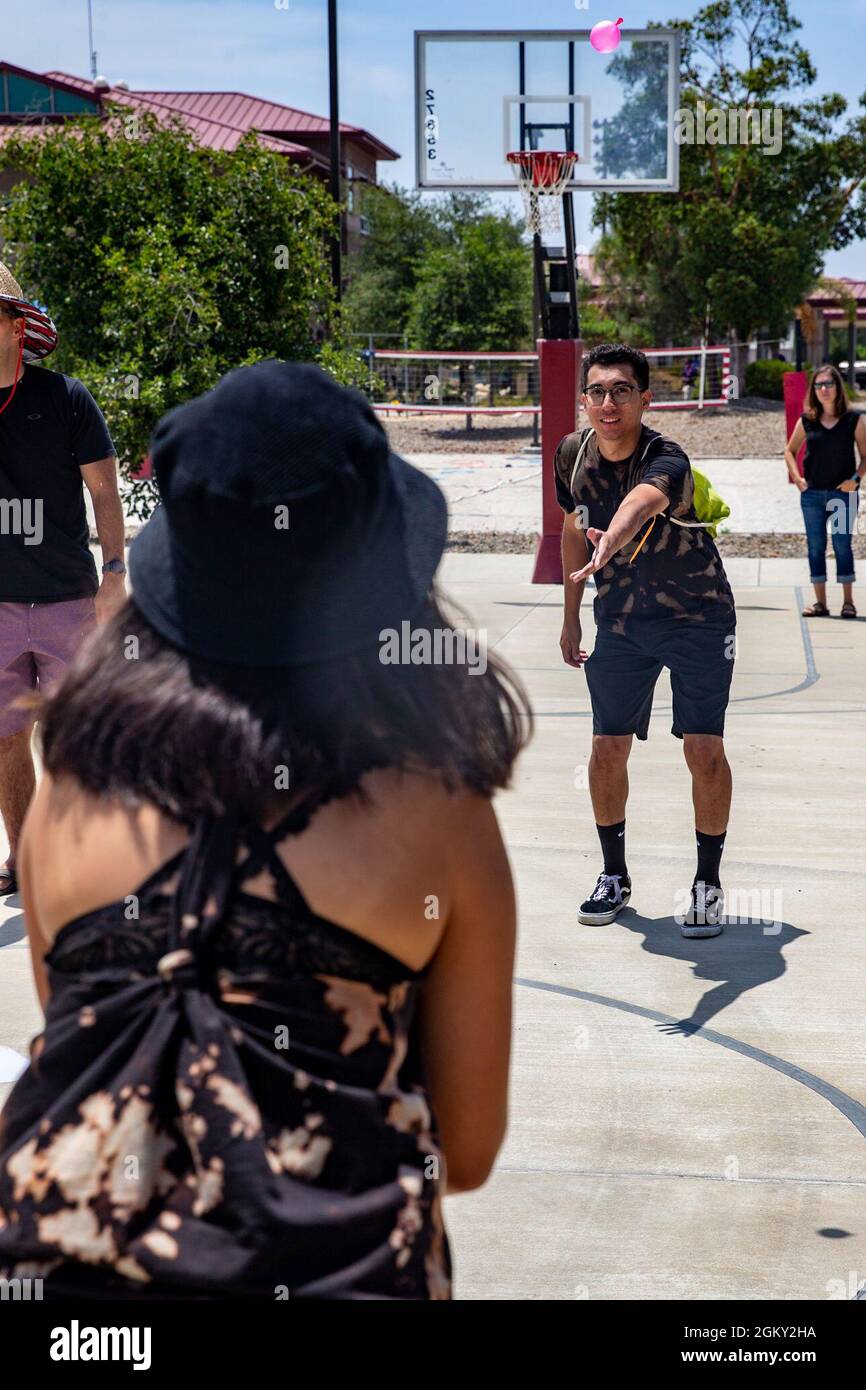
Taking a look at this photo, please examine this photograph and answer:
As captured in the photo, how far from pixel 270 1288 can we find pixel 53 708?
0.57 m

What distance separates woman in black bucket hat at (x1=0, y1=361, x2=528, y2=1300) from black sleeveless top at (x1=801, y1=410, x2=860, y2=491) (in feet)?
32.5

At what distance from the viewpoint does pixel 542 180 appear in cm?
1508

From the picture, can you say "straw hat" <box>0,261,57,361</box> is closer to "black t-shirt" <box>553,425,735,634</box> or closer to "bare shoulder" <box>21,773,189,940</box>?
"black t-shirt" <box>553,425,735,634</box>

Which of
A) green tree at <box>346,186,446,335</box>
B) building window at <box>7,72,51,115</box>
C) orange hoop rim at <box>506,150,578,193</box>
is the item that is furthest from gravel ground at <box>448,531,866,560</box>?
building window at <box>7,72,51,115</box>

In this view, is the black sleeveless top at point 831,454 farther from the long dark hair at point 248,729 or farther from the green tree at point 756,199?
the green tree at point 756,199

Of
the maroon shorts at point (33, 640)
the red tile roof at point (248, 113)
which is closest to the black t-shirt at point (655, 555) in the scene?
the maroon shorts at point (33, 640)

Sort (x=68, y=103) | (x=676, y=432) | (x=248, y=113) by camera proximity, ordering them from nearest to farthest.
Result: (x=676, y=432) → (x=68, y=103) → (x=248, y=113)

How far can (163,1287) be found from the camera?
1.35m

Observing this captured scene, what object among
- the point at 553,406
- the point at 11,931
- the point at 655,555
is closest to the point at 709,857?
the point at 655,555

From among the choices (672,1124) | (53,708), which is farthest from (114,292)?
(53,708)

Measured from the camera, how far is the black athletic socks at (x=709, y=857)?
5105 millimetres

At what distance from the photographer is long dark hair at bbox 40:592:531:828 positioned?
1417mm

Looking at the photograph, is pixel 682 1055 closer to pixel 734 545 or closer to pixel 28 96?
pixel 734 545

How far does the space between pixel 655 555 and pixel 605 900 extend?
114 cm
